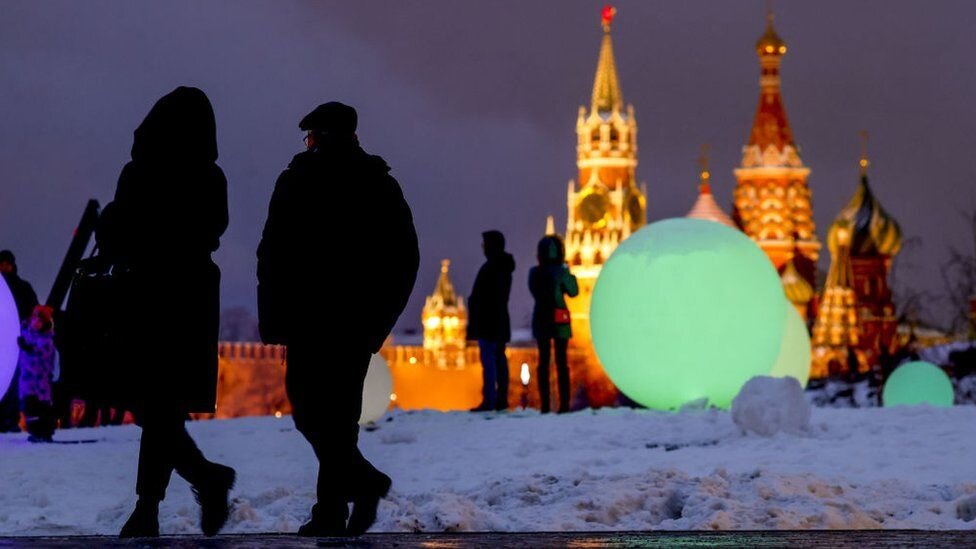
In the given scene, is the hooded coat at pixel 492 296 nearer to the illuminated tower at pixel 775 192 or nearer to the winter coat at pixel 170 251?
the winter coat at pixel 170 251

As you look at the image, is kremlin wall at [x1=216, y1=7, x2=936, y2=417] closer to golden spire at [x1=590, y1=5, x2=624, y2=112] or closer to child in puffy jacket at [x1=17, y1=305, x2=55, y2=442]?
golden spire at [x1=590, y1=5, x2=624, y2=112]

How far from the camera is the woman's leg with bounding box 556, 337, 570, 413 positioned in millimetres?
16328

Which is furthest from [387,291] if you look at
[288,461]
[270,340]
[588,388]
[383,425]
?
[588,388]

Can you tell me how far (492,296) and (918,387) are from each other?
30.1ft

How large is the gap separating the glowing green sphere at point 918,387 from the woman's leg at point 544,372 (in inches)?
310

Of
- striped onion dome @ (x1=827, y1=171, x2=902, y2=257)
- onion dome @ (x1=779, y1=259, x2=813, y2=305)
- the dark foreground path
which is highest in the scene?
striped onion dome @ (x1=827, y1=171, x2=902, y2=257)

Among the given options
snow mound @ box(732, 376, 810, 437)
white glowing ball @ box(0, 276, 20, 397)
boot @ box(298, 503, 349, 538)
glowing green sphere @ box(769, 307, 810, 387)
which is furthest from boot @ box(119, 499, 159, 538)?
glowing green sphere @ box(769, 307, 810, 387)

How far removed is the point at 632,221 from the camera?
110m

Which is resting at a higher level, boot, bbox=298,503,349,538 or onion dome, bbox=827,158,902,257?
onion dome, bbox=827,158,902,257

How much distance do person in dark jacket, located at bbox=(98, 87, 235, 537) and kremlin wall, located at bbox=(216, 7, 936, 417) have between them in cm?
7726

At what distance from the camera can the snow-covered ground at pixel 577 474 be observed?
8.95 m

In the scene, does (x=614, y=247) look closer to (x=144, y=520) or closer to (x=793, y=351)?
(x=793, y=351)

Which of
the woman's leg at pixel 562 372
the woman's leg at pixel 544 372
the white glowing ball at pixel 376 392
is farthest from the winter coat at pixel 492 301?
the white glowing ball at pixel 376 392

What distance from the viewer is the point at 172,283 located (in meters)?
6.99
